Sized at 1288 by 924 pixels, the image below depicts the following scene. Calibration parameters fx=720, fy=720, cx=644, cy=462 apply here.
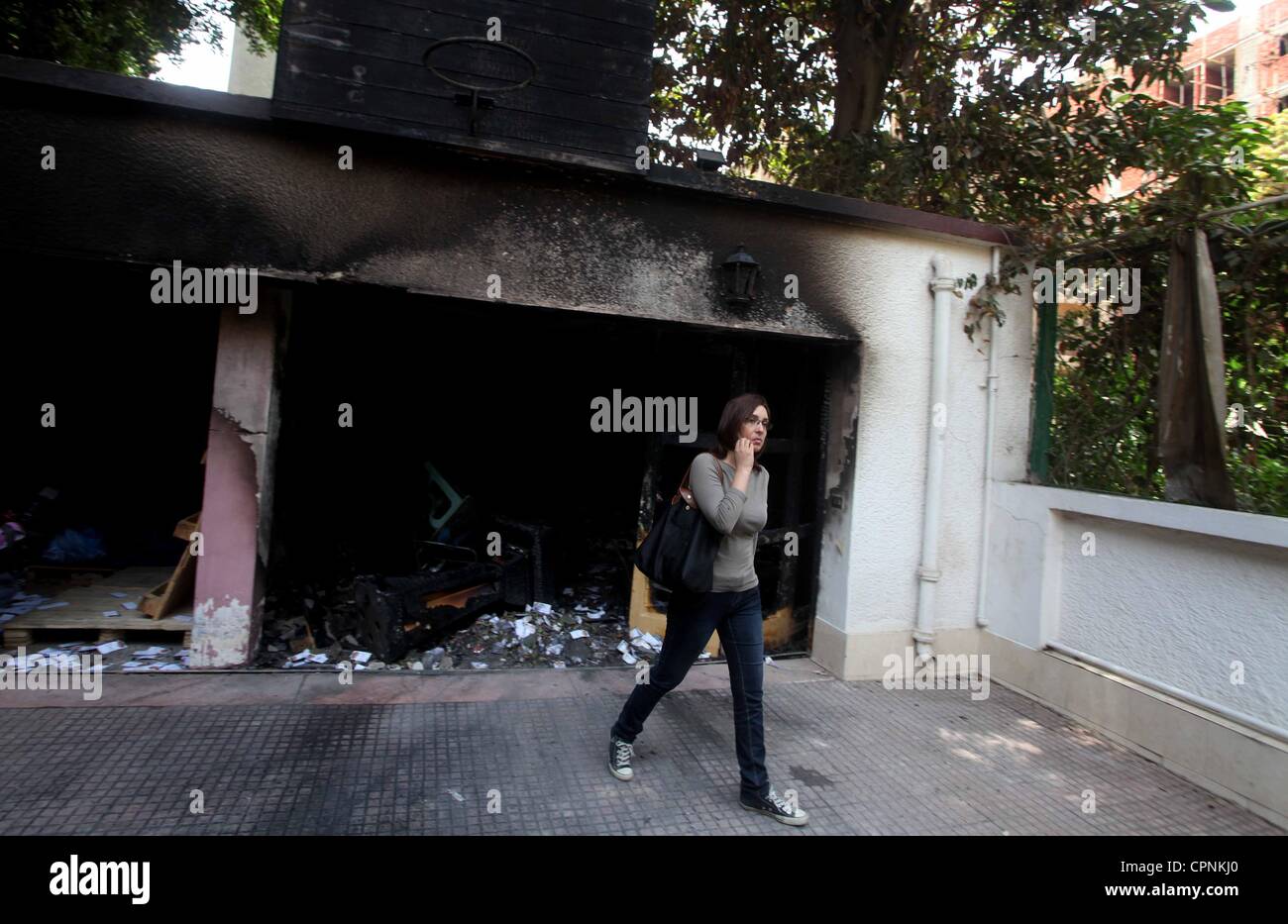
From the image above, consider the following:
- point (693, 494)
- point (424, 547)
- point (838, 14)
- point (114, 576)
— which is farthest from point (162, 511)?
point (838, 14)

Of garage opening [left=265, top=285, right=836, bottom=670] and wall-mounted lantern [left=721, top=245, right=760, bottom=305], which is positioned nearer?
wall-mounted lantern [left=721, top=245, right=760, bottom=305]

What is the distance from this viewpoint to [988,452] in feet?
17.0

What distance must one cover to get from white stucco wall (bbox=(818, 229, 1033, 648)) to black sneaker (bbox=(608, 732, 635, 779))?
2074 mm

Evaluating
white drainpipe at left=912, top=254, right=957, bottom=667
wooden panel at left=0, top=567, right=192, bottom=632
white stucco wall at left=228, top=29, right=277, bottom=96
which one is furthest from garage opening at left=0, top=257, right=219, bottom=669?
white stucco wall at left=228, top=29, right=277, bottom=96

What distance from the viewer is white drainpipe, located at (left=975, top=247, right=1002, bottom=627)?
5137 mm

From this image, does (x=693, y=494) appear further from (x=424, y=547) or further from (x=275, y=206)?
(x=424, y=547)

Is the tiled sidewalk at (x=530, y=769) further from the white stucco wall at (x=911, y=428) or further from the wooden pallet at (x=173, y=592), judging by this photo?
the white stucco wall at (x=911, y=428)

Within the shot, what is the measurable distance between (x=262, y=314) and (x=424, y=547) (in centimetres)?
242

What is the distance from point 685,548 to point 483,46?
3236mm

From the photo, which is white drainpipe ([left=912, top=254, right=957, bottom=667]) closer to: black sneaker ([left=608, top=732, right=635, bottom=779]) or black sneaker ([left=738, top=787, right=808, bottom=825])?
black sneaker ([left=738, top=787, right=808, bottom=825])

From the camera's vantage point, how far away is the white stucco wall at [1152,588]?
3.54 metres
